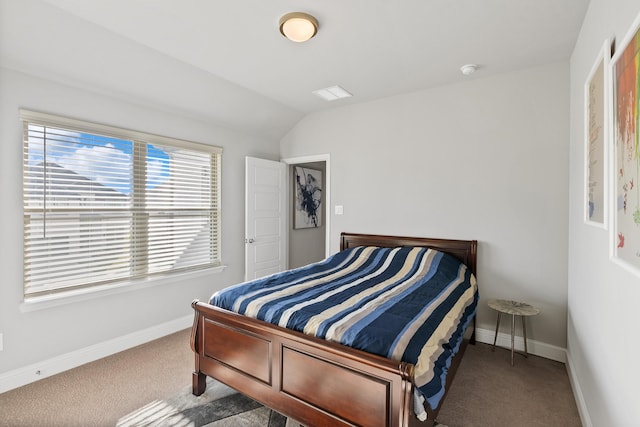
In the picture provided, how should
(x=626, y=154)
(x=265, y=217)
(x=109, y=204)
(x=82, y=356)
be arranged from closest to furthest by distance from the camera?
1. (x=626, y=154)
2. (x=82, y=356)
3. (x=109, y=204)
4. (x=265, y=217)

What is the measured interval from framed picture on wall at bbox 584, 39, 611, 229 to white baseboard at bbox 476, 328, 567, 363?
1.48 m

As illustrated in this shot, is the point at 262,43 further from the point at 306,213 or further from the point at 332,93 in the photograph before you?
the point at 306,213

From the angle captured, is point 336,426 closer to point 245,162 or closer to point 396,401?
point 396,401

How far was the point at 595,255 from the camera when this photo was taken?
5.68 ft

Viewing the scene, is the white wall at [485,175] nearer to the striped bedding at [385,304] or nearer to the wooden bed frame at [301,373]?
the striped bedding at [385,304]

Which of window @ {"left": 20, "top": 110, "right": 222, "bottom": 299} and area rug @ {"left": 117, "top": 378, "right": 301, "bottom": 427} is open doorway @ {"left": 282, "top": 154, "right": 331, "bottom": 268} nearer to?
window @ {"left": 20, "top": 110, "right": 222, "bottom": 299}

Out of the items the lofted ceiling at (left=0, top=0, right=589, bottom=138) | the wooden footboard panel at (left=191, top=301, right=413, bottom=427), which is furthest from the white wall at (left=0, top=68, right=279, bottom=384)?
the wooden footboard panel at (left=191, top=301, right=413, bottom=427)

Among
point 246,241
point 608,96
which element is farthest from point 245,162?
point 608,96

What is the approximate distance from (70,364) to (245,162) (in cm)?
262

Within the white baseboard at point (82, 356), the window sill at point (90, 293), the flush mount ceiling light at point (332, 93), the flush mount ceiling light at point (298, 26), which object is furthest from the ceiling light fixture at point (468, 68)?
the white baseboard at point (82, 356)

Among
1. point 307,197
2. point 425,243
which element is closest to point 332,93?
point 425,243

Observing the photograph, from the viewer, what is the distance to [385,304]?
2.05 metres

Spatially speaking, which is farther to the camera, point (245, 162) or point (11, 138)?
point (245, 162)

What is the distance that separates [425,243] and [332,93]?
6.39 feet
